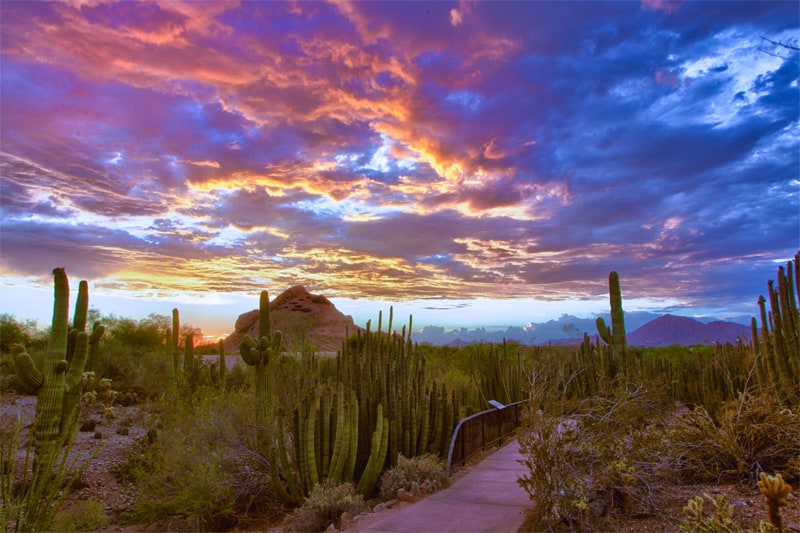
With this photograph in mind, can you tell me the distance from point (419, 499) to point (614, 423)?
10.6 ft

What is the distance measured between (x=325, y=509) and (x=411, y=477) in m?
1.53

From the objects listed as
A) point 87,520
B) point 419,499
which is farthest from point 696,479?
point 87,520

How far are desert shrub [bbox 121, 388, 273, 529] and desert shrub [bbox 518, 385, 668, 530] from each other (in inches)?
218

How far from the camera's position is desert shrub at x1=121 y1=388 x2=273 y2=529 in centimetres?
936

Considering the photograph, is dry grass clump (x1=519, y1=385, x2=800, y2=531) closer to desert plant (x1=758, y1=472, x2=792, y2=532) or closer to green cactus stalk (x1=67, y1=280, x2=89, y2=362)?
desert plant (x1=758, y1=472, x2=792, y2=532)

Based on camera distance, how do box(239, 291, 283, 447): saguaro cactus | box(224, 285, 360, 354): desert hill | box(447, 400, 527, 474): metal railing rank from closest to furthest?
box(447, 400, 527, 474): metal railing → box(239, 291, 283, 447): saguaro cactus → box(224, 285, 360, 354): desert hill

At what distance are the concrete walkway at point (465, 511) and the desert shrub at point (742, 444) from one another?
89.4 inches

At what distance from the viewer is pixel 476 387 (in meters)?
15.5

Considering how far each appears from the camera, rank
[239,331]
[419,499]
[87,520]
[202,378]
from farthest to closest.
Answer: [239,331] < [202,378] < [87,520] < [419,499]

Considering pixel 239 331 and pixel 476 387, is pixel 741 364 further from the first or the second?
pixel 239 331

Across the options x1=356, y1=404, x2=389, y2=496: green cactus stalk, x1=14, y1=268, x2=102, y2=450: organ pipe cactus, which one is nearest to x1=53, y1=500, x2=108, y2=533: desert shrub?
x1=14, y1=268, x2=102, y2=450: organ pipe cactus

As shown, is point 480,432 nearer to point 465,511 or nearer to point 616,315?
point 465,511

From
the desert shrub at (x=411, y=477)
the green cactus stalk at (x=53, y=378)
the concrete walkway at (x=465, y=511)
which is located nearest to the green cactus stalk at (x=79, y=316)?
the green cactus stalk at (x=53, y=378)

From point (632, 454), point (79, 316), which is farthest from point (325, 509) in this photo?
point (79, 316)
